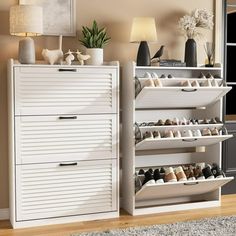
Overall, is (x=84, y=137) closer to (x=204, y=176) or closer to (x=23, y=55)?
(x=23, y=55)

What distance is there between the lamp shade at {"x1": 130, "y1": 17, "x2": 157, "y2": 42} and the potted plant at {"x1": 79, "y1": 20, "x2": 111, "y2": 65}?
293 millimetres

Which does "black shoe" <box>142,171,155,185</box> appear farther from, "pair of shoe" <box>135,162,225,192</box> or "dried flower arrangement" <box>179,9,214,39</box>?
"dried flower arrangement" <box>179,9,214,39</box>

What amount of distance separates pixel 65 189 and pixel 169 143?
39.8 inches

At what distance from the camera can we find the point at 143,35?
12.5 ft

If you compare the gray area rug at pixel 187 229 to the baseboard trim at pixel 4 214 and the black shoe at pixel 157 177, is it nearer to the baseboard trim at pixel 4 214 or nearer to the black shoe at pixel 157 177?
the black shoe at pixel 157 177

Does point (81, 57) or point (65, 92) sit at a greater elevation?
point (81, 57)

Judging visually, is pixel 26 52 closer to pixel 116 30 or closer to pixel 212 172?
pixel 116 30

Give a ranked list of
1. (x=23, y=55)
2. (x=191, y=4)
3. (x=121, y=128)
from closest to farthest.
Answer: (x=23, y=55), (x=121, y=128), (x=191, y=4)

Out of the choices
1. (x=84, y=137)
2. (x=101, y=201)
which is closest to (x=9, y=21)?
(x=84, y=137)

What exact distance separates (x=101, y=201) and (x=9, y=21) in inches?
66.2

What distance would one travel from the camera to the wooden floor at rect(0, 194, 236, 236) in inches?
132

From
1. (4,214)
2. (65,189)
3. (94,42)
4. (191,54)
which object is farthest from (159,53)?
(4,214)

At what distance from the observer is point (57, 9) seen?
377 cm

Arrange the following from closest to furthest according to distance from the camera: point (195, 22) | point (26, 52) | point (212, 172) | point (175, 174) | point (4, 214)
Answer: point (26, 52)
point (4, 214)
point (175, 174)
point (212, 172)
point (195, 22)
